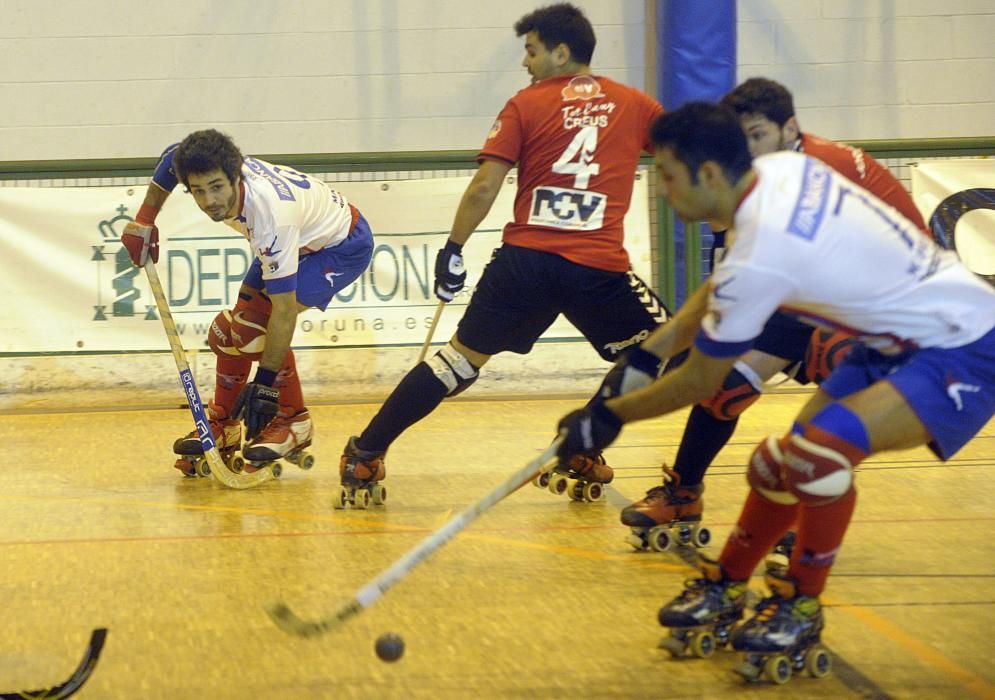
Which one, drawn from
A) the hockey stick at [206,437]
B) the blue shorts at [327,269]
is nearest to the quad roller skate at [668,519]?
the hockey stick at [206,437]

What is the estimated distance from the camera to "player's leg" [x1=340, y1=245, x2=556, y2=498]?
406cm

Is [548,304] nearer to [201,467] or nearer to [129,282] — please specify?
[201,467]

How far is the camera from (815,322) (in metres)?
2.65

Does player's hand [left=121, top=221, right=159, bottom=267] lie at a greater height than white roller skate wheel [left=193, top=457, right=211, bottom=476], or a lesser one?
greater

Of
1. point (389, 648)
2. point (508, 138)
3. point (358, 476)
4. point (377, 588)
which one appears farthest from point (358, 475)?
point (389, 648)

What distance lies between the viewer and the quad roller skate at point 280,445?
15.5 feet

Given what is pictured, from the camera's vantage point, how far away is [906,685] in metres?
2.49

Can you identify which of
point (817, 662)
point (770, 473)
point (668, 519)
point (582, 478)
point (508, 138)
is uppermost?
point (508, 138)

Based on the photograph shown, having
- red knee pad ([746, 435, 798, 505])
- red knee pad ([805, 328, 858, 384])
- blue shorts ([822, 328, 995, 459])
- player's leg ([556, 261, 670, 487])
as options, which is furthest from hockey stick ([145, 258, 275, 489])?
blue shorts ([822, 328, 995, 459])

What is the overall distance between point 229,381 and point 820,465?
9.84 feet

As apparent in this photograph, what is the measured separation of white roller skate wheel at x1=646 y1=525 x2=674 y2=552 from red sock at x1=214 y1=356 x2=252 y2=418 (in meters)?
2.00

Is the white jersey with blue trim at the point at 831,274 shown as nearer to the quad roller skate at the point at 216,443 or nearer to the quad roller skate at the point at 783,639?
the quad roller skate at the point at 783,639

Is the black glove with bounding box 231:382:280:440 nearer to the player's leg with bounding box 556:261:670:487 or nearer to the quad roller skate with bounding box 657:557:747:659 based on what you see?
the player's leg with bounding box 556:261:670:487

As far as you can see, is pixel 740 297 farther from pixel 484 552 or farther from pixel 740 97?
pixel 484 552
